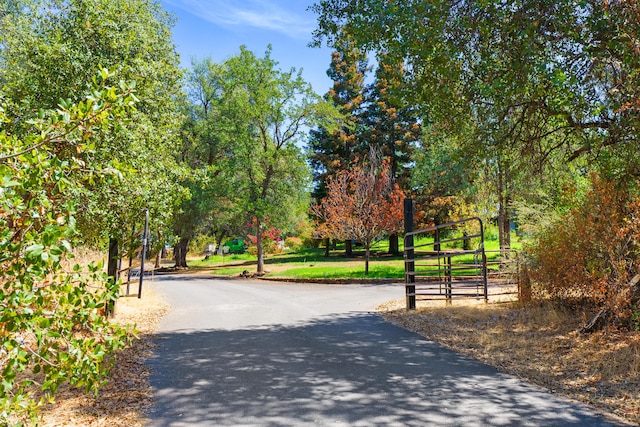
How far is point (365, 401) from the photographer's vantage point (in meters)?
5.22

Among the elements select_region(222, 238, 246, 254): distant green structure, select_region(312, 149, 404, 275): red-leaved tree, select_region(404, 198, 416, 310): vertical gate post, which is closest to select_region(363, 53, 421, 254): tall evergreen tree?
select_region(312, 149, 404, 275): red-leaved tree

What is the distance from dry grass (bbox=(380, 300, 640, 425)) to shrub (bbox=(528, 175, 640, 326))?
1.69ft

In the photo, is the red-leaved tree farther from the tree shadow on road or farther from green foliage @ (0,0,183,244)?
the tree shadow on road

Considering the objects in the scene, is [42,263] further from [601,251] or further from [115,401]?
[601,251]

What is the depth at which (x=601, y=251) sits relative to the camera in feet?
25.9

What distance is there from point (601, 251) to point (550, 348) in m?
1.92

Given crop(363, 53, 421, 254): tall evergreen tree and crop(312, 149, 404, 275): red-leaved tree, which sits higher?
crop(363, 53, 421, 254): tall evergreen tree

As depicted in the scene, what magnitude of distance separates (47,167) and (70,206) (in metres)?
0.24

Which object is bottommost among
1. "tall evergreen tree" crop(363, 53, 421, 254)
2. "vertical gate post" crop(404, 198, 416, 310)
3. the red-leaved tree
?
"vertical gate post" crop(404, 198, 416, 310)

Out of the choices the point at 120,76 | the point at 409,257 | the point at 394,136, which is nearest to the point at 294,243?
the point at 394,136

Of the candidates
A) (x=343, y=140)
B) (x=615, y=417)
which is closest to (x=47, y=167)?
(x=615, y=417)

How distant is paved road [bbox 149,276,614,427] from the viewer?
4770 millimetres

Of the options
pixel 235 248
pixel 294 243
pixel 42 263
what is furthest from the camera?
pixel 235 248

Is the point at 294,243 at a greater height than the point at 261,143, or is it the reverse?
the point at 261,143
